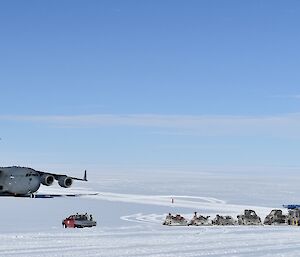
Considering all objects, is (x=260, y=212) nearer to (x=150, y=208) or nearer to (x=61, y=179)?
(x=150, y=208)

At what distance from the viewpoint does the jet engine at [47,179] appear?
198 feet

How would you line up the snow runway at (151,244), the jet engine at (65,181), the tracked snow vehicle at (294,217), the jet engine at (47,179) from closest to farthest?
the snow runway at (151,244) < the tracked snow vehicle at (294,217) < the jet engine at (47,179) < the jet engine at (65,181)

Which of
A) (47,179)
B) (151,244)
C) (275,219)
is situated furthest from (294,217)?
(47,179)

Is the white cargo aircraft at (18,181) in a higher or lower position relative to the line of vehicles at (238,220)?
higher

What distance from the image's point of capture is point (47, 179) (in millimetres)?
60750

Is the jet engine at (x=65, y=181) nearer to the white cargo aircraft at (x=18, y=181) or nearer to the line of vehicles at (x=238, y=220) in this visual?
the white cargo aircraft at (x=18, y=181)

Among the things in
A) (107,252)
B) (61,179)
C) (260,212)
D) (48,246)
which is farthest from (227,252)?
(61,179)

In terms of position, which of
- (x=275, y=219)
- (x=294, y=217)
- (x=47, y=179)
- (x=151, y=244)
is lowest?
(x=151, y=244)

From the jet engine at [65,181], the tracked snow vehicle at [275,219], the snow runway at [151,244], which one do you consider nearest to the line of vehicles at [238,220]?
the tracked snow vehicle at [275,219]

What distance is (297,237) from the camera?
2580cm

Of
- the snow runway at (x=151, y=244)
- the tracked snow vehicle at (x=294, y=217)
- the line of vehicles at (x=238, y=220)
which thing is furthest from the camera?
the tracked snow vehicle at (x=294, y=217)

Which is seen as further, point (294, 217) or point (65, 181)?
point (65, 181)

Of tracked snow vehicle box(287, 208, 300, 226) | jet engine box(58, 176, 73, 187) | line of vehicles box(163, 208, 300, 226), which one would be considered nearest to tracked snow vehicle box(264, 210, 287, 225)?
line of vehicles box(163, 208, 300, 226)

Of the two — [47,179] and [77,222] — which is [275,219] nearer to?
[77,222]
